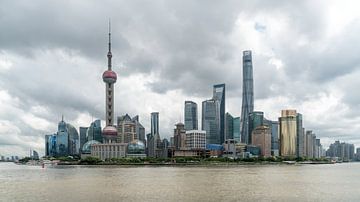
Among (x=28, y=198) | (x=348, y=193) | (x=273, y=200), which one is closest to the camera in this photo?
(x=273, y=200)

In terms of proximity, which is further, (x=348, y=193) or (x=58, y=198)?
(x=348, y=193)

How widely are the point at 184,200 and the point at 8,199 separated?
2431cm

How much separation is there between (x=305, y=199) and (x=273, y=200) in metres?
4.93

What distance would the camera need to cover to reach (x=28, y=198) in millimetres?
60156

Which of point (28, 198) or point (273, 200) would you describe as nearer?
point (273, 200)

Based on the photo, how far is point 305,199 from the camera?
189ft

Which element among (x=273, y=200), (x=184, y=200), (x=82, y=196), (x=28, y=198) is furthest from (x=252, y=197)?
(x=28, y=198)

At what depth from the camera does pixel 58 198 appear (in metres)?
58.8

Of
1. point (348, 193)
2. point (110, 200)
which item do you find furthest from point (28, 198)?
point (348, 193)

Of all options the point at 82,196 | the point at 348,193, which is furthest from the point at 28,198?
the point at 348,193

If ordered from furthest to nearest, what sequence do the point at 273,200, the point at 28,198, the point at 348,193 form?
1. the point at 348,193
2. the point at 28,198
3. the point at 273,200

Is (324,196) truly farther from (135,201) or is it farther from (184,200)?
(135,201)

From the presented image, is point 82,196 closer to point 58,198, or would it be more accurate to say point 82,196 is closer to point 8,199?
point 58,198

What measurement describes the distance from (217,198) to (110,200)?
47.2ft
